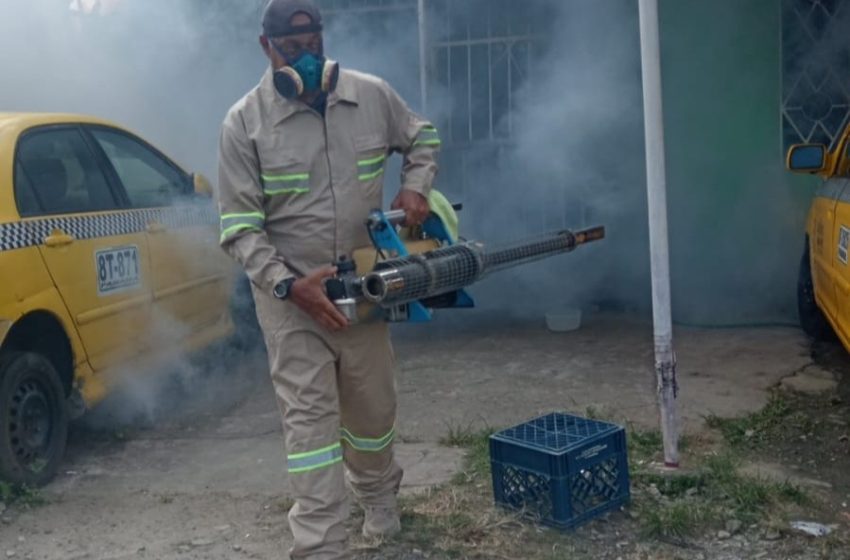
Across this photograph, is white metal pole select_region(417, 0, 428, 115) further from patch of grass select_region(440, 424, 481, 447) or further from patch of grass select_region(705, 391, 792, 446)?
patch of grass select_region(705, 391, 792, 446)

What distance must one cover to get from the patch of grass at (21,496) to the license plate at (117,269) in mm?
1041

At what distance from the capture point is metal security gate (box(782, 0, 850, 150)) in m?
7.24

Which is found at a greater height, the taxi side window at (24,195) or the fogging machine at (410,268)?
the taxi side window at (24,195)

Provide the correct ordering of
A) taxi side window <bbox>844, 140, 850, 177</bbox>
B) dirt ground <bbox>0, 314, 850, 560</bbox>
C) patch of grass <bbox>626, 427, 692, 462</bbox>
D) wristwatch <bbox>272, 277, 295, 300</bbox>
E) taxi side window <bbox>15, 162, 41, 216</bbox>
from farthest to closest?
taxi side window <bbox>844, 140, 850, 177</bbox> < taxi side window <bbox>15, 162, 41, 216</bbox> < patch of grass <bbox>626, 427, 692, 462</bbox> < dirt ground <bbox>0, 314, 850, 560</bbox> < wristwatch <bbox>272, 277, 295, 300</bbox>

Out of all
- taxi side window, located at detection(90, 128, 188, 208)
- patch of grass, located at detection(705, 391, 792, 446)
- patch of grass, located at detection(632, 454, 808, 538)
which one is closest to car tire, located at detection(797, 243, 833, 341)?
patch of grass, located at detection(705, 391, 792, 446)

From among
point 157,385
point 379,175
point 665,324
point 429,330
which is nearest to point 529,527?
point 665,324

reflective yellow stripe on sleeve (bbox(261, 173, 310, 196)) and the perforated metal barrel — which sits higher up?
reflective yellow stripe on sleeve (bbox(261, 173, 310, 196))

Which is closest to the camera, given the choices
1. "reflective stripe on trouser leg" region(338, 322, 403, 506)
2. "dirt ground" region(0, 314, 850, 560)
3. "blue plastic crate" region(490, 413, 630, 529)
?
"reflective stripe on trouser leg" region(338, 322, 403, 506)

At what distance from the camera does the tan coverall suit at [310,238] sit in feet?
11.9

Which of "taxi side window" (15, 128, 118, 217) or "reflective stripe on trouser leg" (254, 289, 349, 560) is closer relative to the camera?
"reflective stripe on trouser leg" (254, 289, 349, 560)

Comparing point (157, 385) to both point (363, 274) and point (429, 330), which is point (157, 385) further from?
point (363, 274)

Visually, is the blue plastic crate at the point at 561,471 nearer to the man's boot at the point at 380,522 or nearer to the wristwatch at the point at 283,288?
the man's boot at the point at 380,522

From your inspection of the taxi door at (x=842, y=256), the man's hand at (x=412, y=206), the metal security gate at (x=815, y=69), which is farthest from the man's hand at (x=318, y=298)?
the metal security gate at (x=815, y=69)

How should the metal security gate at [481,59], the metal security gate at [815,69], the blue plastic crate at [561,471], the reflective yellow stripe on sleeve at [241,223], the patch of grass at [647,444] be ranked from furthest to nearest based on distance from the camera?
the metal security gate at [481,59]
the metal security gate at [815,69]
the patch of grass at [647,444]
the blue plastic crate at [561,471]
the reflective yellow stripe on sleeve at [241,223]
